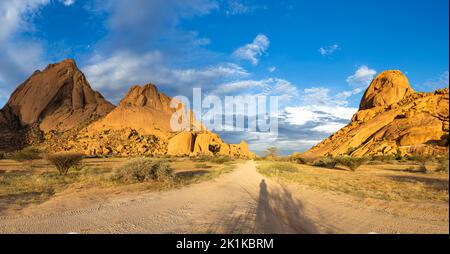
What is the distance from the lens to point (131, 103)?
120375 mm

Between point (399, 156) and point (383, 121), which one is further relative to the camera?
point (383, 121)

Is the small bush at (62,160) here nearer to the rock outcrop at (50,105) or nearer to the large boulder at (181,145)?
the large boulder at (181,145)

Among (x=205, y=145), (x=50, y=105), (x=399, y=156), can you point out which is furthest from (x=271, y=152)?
(x=50, y=105)

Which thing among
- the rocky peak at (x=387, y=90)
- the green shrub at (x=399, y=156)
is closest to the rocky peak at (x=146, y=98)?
the rocky peak at (x=387, y=90)

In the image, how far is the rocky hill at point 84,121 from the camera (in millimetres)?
86750

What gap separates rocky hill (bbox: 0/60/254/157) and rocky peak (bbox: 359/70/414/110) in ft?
202

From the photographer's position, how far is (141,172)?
17156 mm

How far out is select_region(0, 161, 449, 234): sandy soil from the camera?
6.22 metres

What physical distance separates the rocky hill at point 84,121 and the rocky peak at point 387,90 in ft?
202

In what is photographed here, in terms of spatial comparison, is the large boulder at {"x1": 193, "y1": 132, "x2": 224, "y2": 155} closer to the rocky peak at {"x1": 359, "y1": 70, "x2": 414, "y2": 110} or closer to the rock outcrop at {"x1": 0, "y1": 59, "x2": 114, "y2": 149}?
the rock outcrop at {"x1": 0, "y1": 59, "x2": 114, "y2": 149}

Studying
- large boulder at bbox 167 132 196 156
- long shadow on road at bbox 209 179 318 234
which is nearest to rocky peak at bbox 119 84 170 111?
large boulder at bbox 167 132 196 156

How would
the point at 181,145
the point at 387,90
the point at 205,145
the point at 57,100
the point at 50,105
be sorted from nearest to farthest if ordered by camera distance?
the point at 387,90 → the point at 181,145 → the point at 205,145 → the point at 50,105 → the point at 57,100

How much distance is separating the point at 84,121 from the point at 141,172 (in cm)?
10329

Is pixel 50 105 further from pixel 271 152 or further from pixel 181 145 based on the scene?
pixel 271 152
